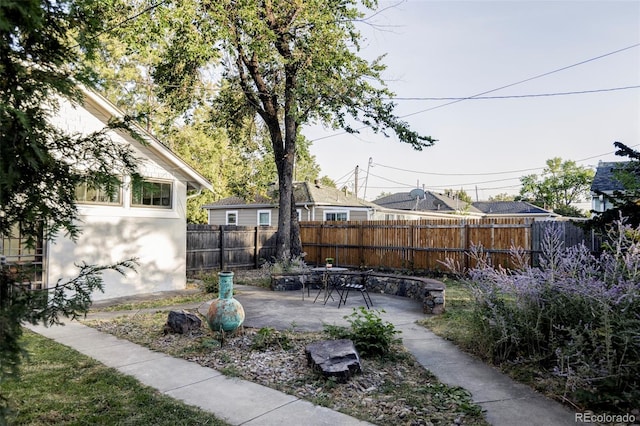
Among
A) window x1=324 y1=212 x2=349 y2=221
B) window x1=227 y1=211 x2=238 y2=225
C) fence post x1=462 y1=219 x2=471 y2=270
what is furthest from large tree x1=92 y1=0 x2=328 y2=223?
fence post x1=462 y1=219 x2=471 y2=270

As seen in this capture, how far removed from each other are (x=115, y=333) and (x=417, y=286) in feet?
20.6

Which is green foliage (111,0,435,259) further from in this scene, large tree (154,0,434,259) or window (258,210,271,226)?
window (258,210,271,226)

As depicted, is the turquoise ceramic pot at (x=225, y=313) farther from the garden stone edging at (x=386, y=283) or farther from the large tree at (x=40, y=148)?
the garden stone edging at (x=386, y=283)

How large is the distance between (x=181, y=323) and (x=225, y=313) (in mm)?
836

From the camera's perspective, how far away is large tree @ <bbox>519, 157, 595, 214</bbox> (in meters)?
35.4

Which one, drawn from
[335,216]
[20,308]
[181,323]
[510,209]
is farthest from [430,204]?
[20,308]

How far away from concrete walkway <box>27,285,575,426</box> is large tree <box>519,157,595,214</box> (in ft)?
115

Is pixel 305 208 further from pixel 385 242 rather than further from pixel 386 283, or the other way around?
pixel 386 283

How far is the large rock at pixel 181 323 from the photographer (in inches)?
229

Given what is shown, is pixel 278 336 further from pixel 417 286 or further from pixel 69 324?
pixel 417 286

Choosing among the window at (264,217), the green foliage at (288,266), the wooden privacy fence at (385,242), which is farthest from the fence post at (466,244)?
the window at (264,217)

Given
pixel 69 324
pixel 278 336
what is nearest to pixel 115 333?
pixel 69 324

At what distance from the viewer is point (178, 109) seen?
13406 mm

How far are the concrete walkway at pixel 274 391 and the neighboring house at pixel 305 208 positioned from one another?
Result: 12841mm
